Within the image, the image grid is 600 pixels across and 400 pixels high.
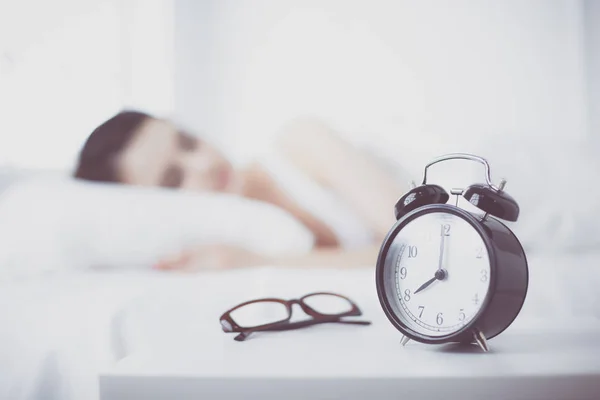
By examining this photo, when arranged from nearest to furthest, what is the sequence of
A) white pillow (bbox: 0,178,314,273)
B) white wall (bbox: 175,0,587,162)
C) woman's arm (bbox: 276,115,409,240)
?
1. white pillow (bbox: 0,178,314,273)
2. white wall (bbox: 175,0,587,162)
3. woman's arm (bbox: 276,115,409,240)

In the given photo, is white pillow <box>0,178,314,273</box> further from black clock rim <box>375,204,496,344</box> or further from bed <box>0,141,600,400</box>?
black clock rim <box>375,204,496,344</box>

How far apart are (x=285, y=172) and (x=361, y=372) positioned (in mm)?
990

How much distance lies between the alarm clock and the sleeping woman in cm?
65

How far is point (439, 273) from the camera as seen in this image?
57 centimetres

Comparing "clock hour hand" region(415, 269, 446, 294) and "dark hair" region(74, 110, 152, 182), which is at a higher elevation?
"dark hair" region(74, 110, 152, 182)

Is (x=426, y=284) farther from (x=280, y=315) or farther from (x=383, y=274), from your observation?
(x=280, y=315)

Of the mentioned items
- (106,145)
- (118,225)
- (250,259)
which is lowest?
(250,259)

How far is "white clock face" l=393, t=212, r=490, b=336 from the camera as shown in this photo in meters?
0.55

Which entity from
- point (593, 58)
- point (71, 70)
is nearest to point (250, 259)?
point (71, 70)

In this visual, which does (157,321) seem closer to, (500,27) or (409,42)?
(409,42)

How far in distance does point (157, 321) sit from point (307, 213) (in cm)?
69

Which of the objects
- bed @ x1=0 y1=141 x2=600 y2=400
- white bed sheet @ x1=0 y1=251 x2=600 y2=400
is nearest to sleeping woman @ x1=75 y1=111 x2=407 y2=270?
bed @ x1=0 y1=141 x2=600 y2=400

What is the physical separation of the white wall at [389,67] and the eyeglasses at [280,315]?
25.7 inches

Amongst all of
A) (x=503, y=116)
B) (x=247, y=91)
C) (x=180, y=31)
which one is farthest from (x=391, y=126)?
(x=180, y=31)
